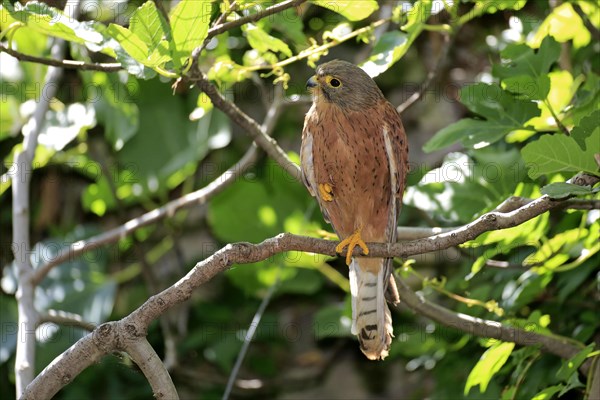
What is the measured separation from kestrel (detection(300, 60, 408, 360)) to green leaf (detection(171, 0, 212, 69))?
734 mm

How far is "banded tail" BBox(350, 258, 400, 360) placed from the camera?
8.71 ft

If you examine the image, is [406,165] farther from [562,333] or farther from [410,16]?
[562,333]

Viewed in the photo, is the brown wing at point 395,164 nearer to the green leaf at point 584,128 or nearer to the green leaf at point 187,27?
the green leaf at point 584,128

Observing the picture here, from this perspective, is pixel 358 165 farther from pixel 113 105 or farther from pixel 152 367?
pixel 113 105

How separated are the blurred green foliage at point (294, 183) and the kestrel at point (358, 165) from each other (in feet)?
0.43

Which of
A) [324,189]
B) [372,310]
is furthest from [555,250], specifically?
[324,189]

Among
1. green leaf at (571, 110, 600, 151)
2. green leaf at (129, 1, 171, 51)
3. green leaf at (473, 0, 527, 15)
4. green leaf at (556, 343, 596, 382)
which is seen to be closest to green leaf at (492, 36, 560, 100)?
green leaf at (473, 0, 527, 15)

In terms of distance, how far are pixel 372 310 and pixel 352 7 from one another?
0.97 meters

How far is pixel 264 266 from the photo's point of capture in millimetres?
3949

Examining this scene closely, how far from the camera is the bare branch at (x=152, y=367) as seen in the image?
6.69ft

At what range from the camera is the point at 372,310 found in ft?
8.92

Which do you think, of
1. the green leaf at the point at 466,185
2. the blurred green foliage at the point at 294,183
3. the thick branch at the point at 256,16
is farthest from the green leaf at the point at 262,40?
the green leaf at the point at 466,185

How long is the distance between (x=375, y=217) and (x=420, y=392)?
1417mm

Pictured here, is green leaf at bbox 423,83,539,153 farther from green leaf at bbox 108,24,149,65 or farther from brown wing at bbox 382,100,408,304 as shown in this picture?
green leaf at bbox 108,24,149,65
